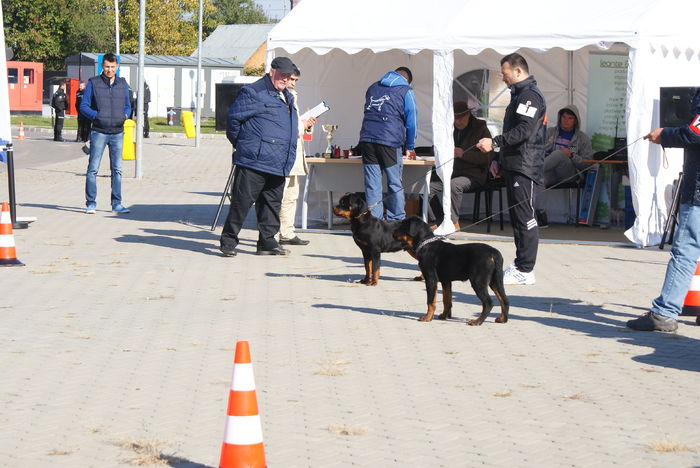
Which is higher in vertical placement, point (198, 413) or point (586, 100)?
point (586, 100)

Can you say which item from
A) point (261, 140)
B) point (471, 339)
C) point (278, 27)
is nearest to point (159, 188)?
point (278, 27)

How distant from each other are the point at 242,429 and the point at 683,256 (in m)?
4.15

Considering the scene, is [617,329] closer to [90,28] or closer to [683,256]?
[683,256]

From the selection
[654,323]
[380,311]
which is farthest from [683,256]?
[380,311]

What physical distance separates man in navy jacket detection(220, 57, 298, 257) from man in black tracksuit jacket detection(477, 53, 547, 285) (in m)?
2.38

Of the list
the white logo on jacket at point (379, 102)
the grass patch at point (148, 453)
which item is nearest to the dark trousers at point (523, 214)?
the white logo on jacket at point (379, 102)

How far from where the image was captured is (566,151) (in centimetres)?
1532

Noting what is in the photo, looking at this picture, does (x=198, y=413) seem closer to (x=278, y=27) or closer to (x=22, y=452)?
(x=22, y=452)

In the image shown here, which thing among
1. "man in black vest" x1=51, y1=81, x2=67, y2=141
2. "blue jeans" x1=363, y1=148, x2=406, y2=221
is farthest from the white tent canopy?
"man in black vest" x1=51, y1=81, x2=67, y2=141

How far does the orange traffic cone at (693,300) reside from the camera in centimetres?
836

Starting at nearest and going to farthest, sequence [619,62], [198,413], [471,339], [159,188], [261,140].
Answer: [198,413], [471,339], [261,140], [619,62], [159,188]

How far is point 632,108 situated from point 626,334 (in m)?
4.89

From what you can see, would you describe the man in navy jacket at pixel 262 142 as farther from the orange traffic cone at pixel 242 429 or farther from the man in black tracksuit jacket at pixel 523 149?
the orange traffic cone at pixel 242 429

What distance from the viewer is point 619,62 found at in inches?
622
